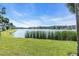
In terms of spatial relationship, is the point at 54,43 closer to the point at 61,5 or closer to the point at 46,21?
the point at 46,21

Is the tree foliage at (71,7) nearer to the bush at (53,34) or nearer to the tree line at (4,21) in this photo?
the bush at (53,34)

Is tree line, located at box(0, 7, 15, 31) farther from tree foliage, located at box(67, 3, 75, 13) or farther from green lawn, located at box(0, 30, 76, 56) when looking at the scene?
tree foliage, located at box(67, 3, 75, 13)

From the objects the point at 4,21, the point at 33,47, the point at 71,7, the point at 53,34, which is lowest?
the point at 33,47

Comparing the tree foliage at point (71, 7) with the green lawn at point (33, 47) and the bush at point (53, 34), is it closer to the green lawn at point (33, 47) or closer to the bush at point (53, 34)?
the bush at point (53, 34)

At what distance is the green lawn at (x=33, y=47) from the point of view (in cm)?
194

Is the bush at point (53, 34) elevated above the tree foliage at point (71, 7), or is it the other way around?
the tree foliage at point (71, 7)

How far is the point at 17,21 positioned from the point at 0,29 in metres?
0.22

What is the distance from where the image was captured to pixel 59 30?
6.41 feet

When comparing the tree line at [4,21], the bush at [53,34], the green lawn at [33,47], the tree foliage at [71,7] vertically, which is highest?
the tree foliage at [71,7]

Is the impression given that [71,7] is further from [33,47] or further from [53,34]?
[33,47]

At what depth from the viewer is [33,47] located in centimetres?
195

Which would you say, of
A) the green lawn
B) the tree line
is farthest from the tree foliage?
the tree line

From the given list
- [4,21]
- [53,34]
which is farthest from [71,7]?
[4,21]

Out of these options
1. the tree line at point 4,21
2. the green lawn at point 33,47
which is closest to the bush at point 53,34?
the green lawn at point 33,47
